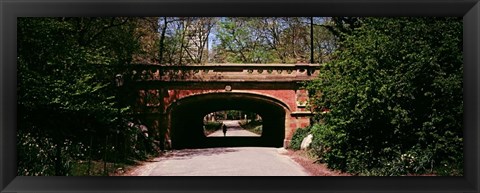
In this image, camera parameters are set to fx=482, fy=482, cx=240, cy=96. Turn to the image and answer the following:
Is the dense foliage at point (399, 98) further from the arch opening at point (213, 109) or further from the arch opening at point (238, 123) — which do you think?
the arch opening at point (238, 123)

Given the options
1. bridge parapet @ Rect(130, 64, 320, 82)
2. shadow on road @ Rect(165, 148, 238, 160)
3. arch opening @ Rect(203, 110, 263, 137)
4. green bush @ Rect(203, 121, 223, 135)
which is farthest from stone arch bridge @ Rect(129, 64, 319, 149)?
green bush @ Rect(203, 121, 223, 135)

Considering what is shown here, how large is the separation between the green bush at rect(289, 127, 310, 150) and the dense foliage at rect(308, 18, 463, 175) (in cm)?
310

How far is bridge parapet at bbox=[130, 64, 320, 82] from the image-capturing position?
12.3m

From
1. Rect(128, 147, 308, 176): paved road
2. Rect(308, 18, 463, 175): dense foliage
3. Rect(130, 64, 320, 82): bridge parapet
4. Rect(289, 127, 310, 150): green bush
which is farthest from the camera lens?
Rect(289, 127, 310, 150): green bush

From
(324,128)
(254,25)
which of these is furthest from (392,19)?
(254,25)

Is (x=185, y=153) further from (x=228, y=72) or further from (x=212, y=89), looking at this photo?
(x=228, y=72)

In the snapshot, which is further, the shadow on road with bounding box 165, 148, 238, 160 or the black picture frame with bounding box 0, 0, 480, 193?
the shadow on road with bounding box 165, 148, 238, 160

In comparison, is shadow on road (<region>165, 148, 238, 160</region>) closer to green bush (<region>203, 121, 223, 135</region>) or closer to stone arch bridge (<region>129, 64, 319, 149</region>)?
stone arch bridge (<region>129, 64, 319, 149</region>)

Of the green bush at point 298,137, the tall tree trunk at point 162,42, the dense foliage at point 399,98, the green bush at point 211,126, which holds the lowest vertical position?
the green bush at point 211,126
